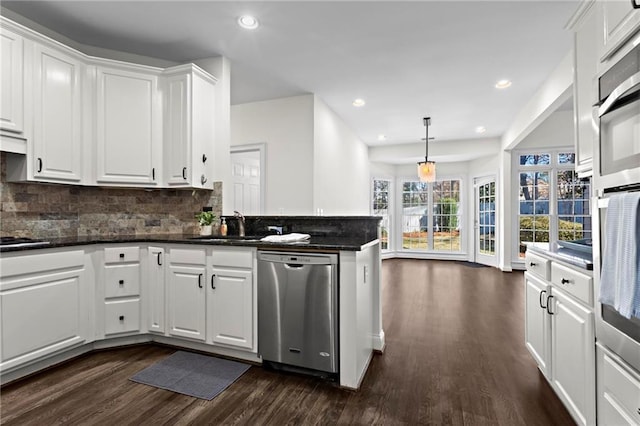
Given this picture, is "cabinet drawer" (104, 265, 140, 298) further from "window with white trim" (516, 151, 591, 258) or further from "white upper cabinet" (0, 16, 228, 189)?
"window with white trim" (516, 151, 591, 258)

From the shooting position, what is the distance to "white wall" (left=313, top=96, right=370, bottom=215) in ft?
13.9

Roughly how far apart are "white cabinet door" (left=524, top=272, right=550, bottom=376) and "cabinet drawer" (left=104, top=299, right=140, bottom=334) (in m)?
3.12

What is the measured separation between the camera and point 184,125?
2.95m

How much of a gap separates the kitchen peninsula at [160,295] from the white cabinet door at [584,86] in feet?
4.74

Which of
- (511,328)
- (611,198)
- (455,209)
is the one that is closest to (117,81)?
(611,198)

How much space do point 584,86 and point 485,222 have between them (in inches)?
222

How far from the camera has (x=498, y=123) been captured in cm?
548

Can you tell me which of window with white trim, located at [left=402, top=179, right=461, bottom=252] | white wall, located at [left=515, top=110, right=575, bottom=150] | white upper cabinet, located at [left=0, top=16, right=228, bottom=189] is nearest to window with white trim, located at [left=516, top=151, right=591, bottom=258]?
white wall, located at [left=515, top=110, right=575, bottom=150]

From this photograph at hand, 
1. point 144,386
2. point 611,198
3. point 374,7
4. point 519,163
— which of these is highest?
point 374,7

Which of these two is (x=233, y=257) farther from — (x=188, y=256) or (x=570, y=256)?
(x=570, y=256)

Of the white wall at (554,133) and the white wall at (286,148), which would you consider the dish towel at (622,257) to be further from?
the white wall at (554,133)

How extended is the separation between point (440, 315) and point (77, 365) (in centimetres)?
343

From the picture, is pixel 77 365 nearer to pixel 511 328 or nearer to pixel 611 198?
pixel 611 198

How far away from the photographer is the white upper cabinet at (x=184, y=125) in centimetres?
293
